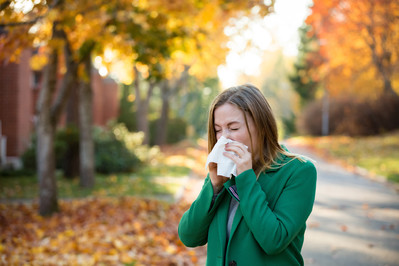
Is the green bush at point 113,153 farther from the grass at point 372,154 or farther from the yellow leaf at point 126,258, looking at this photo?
the yellow leaf at point 126,258

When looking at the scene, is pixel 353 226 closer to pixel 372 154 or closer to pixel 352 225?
pixel 352 225

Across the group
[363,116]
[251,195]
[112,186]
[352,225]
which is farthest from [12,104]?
[363,116]

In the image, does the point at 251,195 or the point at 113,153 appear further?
the point at 113,153

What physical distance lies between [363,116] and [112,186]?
23931 millimetres

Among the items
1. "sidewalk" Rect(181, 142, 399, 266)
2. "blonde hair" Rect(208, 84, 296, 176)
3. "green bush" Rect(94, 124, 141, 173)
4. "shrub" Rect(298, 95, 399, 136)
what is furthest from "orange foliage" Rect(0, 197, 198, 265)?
"shrub" Rect(298, 95, 399, 136)

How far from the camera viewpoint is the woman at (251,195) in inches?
77.4

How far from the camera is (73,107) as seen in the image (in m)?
13.0

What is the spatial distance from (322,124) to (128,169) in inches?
970

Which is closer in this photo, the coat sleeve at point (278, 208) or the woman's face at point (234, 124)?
the coat sleeve at point (278, 208)

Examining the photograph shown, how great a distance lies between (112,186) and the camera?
11.5m

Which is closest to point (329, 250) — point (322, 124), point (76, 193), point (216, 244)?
point (216, 244)

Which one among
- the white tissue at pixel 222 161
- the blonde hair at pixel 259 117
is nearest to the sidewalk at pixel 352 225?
the blonde hair at pixel 259 117

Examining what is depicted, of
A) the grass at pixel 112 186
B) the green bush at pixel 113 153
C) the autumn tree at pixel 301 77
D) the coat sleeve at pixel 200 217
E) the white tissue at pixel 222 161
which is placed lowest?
the grass at pixel 112 186

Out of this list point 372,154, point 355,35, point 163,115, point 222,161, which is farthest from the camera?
point 163,115
